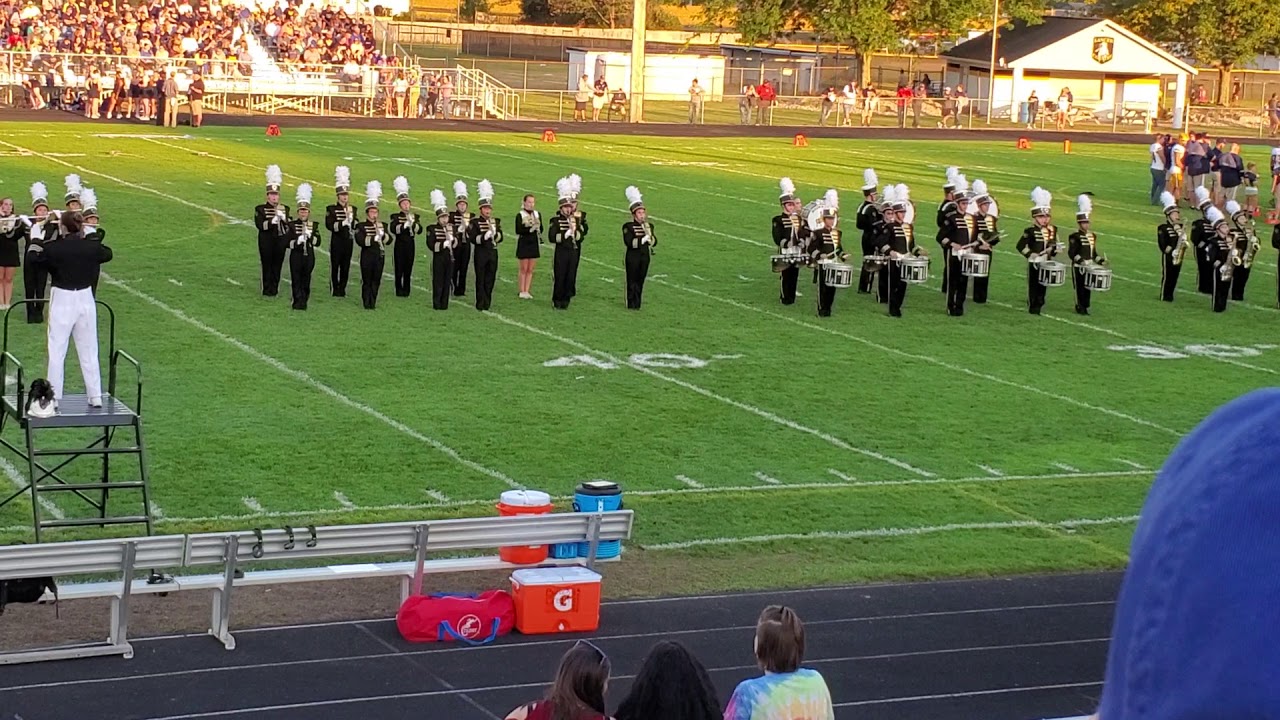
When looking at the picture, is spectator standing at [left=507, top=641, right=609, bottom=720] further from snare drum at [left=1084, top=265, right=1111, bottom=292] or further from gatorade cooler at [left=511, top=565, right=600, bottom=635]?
snare drum at [left=1084, top=265, right=1111, bottom=292]

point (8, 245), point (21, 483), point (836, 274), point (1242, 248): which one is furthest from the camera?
point (1242, 248)

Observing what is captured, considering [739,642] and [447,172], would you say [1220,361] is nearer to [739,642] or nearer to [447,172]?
[739,642]

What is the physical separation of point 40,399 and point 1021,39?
55.0 metres

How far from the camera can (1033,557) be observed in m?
11.2

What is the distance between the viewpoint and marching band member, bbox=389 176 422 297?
65.7ft

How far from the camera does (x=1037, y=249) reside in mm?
21078

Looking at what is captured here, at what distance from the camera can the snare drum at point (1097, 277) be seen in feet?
69.4

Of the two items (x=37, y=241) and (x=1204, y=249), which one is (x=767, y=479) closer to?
(x=37, y=241)

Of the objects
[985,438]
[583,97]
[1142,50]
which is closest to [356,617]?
[985,438]

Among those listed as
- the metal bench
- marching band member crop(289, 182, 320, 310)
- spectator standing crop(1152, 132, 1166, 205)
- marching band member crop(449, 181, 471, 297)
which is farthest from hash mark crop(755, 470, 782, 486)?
spectator standing crop(1152, 132, 1166, 205)

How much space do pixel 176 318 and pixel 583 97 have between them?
3338 cm

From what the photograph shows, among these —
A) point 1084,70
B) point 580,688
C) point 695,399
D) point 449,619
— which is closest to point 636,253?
point 695,399

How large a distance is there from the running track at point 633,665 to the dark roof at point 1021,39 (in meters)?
51.4

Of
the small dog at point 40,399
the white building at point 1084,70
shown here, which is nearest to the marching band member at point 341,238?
the small dog at point 40,399
